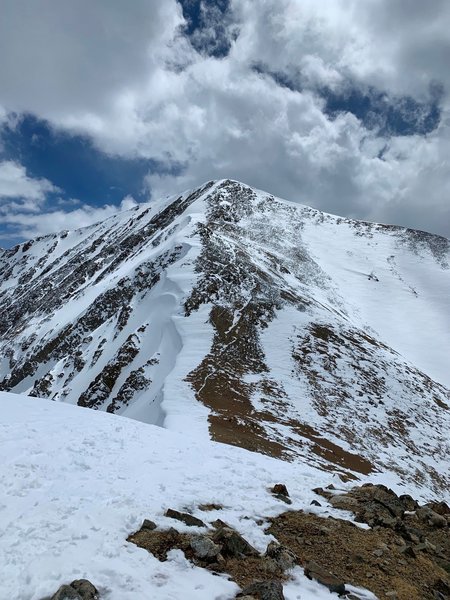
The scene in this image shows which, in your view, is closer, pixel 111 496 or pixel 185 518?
pixel 185 518

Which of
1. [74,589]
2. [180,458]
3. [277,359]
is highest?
[277,359]

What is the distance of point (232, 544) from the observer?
30.0ft

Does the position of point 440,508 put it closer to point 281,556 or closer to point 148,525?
point 281,556

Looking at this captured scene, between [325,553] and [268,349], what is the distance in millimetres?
37156

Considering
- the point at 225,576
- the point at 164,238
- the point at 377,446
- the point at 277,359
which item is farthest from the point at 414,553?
the point at 164,238

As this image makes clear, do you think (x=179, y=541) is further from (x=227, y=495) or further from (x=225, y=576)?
(x=227, y=495)

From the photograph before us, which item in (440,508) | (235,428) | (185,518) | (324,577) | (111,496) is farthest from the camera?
(235,428)

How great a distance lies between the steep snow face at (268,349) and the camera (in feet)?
107

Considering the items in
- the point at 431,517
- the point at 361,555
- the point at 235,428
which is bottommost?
the point at 361,555

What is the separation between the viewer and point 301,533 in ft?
34.4

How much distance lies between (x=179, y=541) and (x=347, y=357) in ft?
133

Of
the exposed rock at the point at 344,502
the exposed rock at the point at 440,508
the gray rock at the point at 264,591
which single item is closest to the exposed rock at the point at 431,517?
the exposed rock at the point at 440,508

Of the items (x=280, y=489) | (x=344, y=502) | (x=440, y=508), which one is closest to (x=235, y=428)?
(x=280, y=489)

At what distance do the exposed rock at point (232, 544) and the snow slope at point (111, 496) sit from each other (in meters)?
0.55
